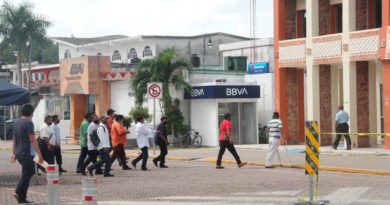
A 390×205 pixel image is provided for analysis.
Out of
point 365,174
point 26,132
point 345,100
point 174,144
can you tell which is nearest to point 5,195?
point 26,132

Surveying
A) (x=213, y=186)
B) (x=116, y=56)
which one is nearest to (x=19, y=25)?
(x=116, y=56)

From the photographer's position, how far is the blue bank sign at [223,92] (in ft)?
121

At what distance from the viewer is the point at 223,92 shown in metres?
37.0

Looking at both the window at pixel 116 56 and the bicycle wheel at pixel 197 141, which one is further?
the window at pixel 116 56

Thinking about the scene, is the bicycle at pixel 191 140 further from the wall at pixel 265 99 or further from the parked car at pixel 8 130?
the parked car at pixel 8 130

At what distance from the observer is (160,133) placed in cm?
2438

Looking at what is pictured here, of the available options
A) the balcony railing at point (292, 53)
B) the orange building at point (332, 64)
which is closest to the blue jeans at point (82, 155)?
the orange building at point (332, 64)

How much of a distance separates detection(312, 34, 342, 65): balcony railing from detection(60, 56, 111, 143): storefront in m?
14.2

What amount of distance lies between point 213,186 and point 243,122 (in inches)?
806

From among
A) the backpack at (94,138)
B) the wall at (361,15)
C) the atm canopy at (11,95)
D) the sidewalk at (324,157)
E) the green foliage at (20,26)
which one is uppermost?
the green foliage at (20,26)

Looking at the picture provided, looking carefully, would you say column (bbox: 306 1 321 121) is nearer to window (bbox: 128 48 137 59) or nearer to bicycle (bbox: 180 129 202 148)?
bicycle (bbox: 180 129 202 148)

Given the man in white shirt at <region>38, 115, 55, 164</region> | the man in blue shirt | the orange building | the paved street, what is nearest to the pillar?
the orange building

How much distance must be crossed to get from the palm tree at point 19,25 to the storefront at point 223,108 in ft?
91.7

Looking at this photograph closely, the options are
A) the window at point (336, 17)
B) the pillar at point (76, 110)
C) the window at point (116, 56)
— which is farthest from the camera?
the window at point (116, 56)
